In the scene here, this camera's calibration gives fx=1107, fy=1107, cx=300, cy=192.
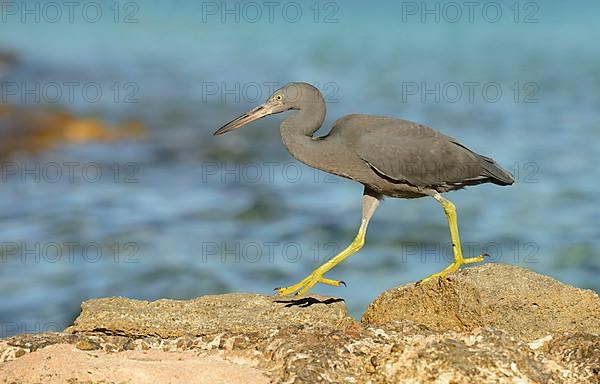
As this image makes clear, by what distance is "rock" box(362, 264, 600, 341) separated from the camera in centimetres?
542

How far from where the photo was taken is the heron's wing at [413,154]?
6625mm

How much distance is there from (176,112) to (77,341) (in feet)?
65.4

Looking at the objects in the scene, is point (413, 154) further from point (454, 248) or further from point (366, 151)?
point (454, 248)

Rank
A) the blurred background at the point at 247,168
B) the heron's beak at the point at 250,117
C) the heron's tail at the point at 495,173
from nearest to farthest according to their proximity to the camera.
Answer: the heron's beak at the point at 250,117 < the heron's tail at the point at 495,173 < the blurred background at the point at 247,168

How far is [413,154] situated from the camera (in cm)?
670

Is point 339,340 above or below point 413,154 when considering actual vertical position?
below

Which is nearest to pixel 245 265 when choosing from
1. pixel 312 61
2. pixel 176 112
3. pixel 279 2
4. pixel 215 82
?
pixel 176 112

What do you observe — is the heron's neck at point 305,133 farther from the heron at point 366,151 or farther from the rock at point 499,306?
the rock at point 499,306

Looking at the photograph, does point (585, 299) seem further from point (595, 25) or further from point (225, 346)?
point (595, 25)

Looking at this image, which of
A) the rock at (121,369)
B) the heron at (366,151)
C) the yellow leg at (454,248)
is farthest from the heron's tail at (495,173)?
the rock at (121,369)

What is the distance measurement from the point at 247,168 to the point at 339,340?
45.3ft

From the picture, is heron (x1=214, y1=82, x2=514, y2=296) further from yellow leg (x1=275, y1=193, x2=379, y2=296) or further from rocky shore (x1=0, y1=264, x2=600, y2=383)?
rocky shore (x1=0, y1=264, x2=600, y2=383)

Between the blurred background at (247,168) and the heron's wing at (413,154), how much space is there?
3.95m

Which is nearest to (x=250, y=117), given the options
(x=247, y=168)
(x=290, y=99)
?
(x=290, y=99)
